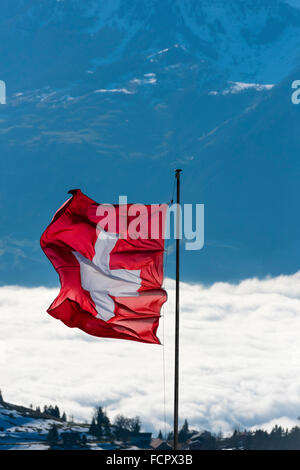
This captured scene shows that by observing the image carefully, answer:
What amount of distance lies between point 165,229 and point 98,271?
11.8 feet

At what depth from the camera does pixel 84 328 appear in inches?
1235

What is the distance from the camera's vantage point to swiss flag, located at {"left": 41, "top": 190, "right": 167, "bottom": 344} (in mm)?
31141

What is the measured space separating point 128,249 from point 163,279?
7.22 ft

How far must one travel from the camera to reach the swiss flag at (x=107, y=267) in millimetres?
31141

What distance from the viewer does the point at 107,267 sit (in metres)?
32.3
